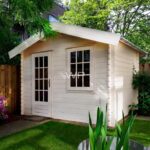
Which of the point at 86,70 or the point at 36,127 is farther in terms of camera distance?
the point at 86,70

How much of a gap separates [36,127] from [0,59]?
190 inches

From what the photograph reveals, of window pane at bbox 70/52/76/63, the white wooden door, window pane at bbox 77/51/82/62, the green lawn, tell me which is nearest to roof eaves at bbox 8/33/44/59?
the white wooden door

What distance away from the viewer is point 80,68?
6988mm

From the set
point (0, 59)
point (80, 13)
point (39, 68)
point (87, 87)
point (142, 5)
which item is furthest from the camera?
point (80, 13)

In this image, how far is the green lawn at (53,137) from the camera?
484 cm

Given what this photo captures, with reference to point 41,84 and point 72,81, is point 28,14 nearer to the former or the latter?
point 72,81

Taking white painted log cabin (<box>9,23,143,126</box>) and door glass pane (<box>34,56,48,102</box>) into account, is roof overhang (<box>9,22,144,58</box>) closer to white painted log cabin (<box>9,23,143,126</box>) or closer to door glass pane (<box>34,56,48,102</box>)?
white painted log cabin (<box>9,23,143,126</box>)

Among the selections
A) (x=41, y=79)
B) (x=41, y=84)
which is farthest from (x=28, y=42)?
(x=41, y=84)

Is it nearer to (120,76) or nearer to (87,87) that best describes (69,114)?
(87,87)

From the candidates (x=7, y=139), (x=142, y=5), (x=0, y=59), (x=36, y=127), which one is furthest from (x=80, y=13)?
(x=7, y=139)

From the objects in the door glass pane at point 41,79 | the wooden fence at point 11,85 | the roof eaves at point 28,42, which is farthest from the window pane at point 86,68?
the wooden fence at point 11,85

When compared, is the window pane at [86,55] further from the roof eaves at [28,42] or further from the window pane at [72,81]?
the roof eaves at [28,42]

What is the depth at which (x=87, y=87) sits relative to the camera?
681 centimetres

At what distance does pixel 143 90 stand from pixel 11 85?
16.3ft
